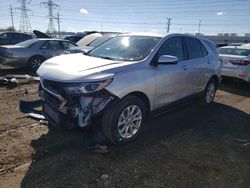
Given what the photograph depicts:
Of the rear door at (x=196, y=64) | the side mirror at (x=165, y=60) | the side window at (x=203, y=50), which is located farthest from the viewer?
the side window at (x=203, y=50)

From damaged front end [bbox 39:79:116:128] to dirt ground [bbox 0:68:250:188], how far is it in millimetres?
528

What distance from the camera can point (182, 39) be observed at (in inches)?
213

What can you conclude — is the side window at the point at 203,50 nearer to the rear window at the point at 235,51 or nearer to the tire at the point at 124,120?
the tire at the point at 124,120

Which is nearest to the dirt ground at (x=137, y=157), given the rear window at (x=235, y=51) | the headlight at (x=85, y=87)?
the headlight at (x=85, y=87)

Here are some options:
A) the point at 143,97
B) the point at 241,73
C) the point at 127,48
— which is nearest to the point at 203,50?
the point at 127,48

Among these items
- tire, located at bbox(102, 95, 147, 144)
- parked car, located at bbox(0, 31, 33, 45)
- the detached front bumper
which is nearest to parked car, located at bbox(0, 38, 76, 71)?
parked car, located at bbox(0, 31, 33, 45)

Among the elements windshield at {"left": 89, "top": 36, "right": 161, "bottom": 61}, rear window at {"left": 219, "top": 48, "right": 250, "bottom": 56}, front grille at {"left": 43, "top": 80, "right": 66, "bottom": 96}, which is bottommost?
front grille at {"left": 43, "top": 80, "right": 66, "bottom": 96}

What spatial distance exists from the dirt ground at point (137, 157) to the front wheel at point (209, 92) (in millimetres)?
1061

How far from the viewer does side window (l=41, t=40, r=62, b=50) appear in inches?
433

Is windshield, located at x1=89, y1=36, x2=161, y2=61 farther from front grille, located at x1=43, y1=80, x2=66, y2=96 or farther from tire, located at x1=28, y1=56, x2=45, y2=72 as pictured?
tire, located at x1=28, y1=56, x2=45, y2=72

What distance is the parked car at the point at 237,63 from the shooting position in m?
8.73

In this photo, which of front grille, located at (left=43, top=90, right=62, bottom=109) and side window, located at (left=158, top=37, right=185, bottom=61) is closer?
front grille, located at (left=43, top=90, right=62, bottom=109)

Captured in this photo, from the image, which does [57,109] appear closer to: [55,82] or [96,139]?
[55,82]

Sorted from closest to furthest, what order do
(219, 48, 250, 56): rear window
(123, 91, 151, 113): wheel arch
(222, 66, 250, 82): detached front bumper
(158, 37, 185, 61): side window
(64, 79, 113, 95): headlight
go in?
(64, 79, 113, 95): headlight
(123, 91, 151, 113): wheel arch
(158, 37, 185, 61): side window
(222, 66, 250, 82): detached front bumper
(219, 48, 250, 56): rear window
